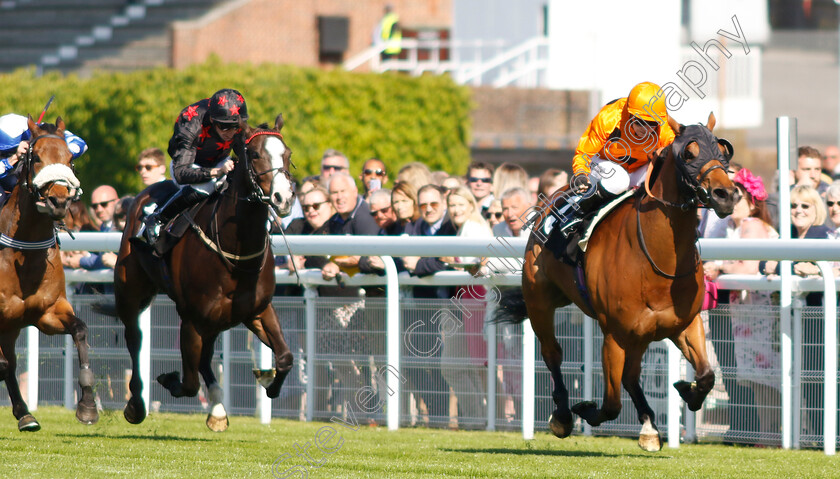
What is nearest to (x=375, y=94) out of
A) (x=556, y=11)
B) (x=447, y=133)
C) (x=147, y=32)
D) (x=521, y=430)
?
(x=447, y=133)

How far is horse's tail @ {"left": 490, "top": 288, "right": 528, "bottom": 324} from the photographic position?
7613 mm

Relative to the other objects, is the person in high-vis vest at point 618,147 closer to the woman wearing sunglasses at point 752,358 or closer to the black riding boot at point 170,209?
the woman wearing sunglasses at point 752,358

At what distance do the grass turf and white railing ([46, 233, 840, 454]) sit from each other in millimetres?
235

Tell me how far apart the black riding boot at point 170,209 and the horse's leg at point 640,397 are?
257cm

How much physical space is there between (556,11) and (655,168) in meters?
15.1

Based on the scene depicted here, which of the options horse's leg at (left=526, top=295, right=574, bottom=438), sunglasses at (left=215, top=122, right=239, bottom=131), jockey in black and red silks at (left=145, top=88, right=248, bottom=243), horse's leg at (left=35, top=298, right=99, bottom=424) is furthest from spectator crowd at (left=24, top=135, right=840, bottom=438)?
horse's leg at (left=35, top=298, right=99, bottom=424)

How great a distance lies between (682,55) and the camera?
739 inches

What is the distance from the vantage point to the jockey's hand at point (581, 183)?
702cm

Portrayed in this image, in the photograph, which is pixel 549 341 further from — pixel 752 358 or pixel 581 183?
pixel 752 358

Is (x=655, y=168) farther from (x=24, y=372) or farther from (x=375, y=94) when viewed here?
(x=375, y=94)

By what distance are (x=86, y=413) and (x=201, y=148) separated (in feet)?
5.27

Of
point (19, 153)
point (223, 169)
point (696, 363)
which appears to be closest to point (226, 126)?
point (223, 169)

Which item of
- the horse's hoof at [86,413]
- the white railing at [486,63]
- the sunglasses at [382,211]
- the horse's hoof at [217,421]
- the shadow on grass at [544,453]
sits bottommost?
the shadow on grass at [544,453]

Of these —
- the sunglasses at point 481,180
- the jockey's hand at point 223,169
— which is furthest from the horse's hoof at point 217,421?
the sunglasses at point 481,180
